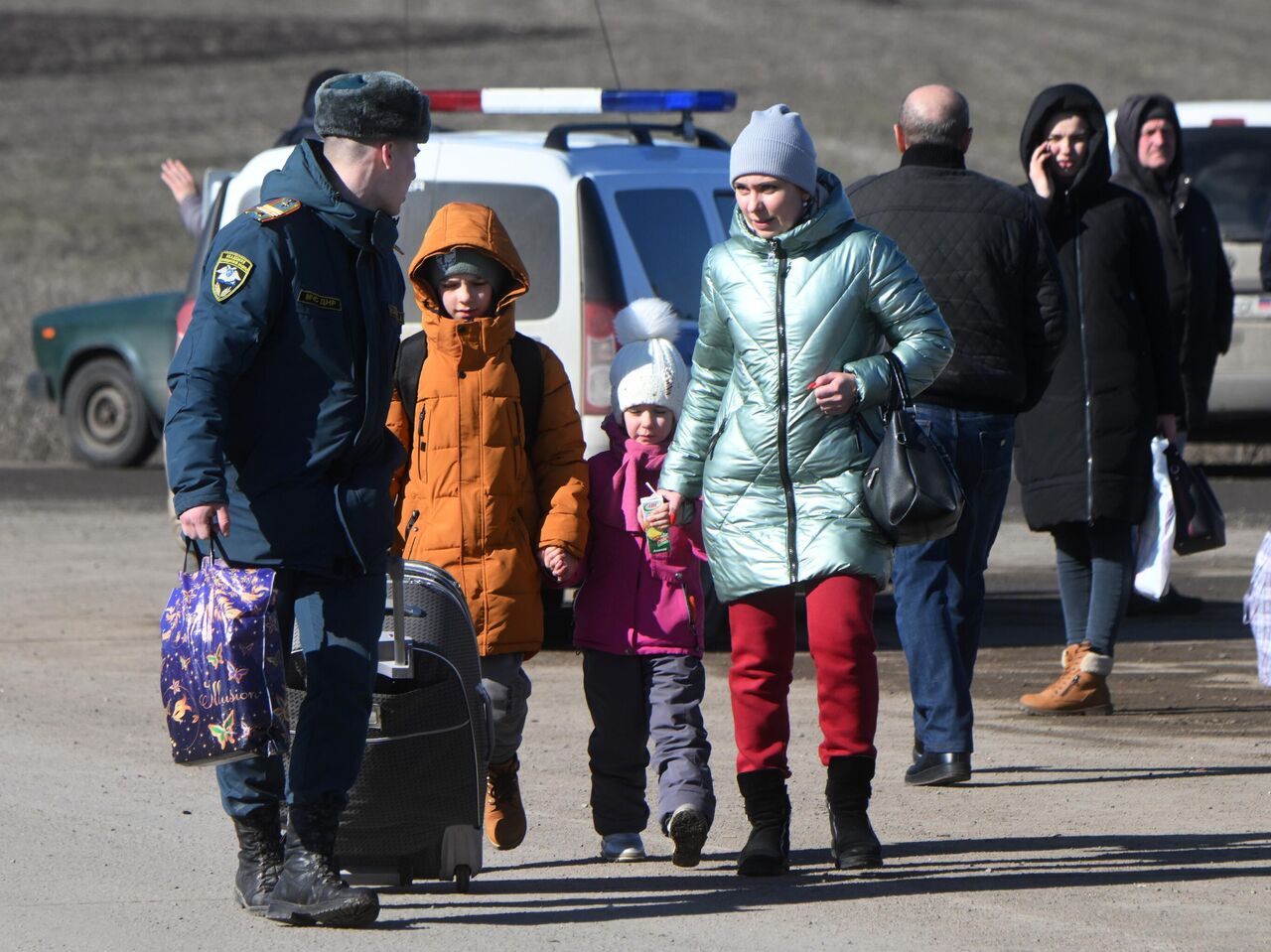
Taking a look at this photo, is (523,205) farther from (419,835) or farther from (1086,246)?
(419,835)

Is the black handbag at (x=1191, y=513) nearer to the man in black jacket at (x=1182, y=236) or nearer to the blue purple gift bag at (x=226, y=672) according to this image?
the man in black jacket at (x=1182, y=236)

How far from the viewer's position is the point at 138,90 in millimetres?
50406

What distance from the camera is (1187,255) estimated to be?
10.4 m

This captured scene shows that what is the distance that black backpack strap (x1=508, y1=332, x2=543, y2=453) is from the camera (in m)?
6.30

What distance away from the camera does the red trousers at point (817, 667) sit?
19.8 ft

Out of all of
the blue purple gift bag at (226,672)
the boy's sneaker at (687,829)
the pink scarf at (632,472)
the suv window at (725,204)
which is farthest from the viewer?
the suv window at (725,204)

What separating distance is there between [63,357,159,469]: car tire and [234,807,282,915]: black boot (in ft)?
40.8

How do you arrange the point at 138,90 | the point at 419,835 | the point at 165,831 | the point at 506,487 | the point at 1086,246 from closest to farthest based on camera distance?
the point at 419,835, the point at 506,487, the point at 165,831, the point at 1086,246, the point at 138,90

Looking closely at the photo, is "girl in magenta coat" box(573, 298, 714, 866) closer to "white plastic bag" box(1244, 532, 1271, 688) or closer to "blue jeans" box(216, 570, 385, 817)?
"blue jeans" box(216, 570, 385, 817)

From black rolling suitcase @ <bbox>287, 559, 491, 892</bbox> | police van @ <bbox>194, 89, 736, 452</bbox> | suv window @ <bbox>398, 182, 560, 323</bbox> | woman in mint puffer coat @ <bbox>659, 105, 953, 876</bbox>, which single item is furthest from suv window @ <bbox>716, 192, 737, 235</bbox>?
black rolling suitcase @ <bbox>287, 559, 491, 892</bbox>

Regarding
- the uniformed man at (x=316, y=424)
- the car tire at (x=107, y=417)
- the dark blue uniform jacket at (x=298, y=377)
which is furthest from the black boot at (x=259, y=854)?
the car tire at (x=107, y=417)

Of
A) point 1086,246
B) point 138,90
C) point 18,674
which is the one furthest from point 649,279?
point 138,90

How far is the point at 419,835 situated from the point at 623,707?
0.78m

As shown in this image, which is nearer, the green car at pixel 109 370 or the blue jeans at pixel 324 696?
the blue jeans at pixel 324 696
